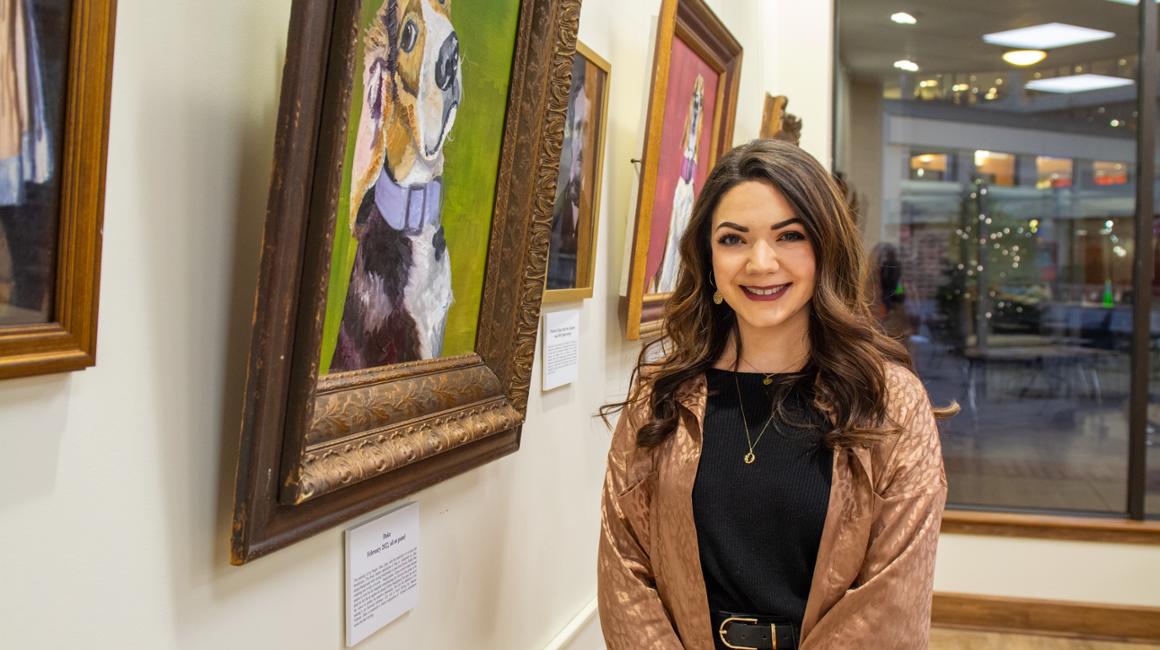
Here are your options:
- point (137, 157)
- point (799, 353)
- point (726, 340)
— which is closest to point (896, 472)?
point (799, 353)

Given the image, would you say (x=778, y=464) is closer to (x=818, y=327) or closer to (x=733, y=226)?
(x=818, y=327)

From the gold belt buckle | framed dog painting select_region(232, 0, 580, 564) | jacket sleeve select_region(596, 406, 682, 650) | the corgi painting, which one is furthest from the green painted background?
the corgi painting

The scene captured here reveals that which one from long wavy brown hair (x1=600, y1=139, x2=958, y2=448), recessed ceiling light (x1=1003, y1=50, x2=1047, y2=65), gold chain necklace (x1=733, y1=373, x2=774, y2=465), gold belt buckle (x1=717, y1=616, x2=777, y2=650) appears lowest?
gold belt buckle (x1=717, y1=616, x2=777, y2=650)

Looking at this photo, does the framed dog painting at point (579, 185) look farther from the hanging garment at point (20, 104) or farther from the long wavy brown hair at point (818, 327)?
the hanging garment at point (20, 104)

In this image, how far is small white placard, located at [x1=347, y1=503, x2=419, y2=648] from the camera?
185 centimetres

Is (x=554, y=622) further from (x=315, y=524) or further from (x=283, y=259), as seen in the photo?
(x=283, y=259)

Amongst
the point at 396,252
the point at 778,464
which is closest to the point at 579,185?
the point at 778,464

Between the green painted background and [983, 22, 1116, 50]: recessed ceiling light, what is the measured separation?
544cm

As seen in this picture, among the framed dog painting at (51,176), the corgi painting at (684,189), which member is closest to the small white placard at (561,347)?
the corgi painting at (684,189)

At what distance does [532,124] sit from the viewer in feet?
7.31

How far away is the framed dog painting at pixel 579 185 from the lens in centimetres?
283

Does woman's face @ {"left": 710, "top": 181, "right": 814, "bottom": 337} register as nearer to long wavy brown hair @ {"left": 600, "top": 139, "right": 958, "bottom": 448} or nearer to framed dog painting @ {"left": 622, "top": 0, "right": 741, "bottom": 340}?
long wavy brown hair @ {"left": 600, "top": 139, "right": 958, "bottom": 448}

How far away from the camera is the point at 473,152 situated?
2059mm

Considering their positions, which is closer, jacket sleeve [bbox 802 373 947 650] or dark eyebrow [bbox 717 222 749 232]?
jacket sleeve [bbox 802 373 947 650]
